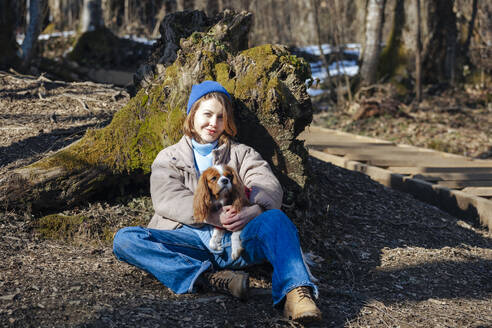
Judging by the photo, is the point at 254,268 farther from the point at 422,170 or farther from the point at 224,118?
the point at 422,170

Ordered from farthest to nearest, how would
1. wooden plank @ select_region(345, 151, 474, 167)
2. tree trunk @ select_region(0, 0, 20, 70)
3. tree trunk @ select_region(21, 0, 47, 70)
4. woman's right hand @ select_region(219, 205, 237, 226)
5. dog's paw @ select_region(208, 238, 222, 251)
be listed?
1. tree trunk @ select_region(0, 0, 20, 70)
2. tree trunk @ select_region(21, 0, 47, 70)
3. wooden plank @ select_region(345, 151, 474, 167)
4. dog's paw @ select_region(208, 238, 222, 251)
5. woman's right hand @ select_region(219, 205, 237, 226)

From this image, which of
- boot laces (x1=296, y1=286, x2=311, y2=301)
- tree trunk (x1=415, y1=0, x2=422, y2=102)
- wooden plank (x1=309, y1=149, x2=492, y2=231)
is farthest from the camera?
tree trunk (x1=415, y1=0, x2=422, y2=102)

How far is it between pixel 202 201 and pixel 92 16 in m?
12.1

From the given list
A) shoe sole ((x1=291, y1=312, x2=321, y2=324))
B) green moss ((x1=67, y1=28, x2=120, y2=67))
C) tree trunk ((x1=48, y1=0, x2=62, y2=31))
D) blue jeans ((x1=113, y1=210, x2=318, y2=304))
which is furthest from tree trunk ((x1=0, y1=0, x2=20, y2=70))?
tree trunk ((x1=48, y1=0, x2=62, y2=31))

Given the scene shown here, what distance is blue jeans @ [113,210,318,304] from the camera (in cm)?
313

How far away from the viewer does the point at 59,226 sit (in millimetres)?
4164

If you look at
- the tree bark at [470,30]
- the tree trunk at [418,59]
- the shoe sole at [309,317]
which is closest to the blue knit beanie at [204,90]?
the shoe sole at [309,317]

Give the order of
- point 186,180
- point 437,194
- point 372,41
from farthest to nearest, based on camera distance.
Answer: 1. point 372,41
2. point 437,194
3. point 186,180

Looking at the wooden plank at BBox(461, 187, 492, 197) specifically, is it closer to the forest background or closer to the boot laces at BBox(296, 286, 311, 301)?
the forest background

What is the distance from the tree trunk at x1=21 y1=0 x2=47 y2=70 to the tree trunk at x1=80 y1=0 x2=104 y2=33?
5.36 meters

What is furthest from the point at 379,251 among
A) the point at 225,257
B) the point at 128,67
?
the point at 128,67

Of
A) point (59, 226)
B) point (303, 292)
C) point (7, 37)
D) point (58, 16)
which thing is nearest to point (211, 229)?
point (303, 292)

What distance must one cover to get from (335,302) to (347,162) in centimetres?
425

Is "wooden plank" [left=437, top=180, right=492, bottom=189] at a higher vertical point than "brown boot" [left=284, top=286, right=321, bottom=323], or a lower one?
lower
